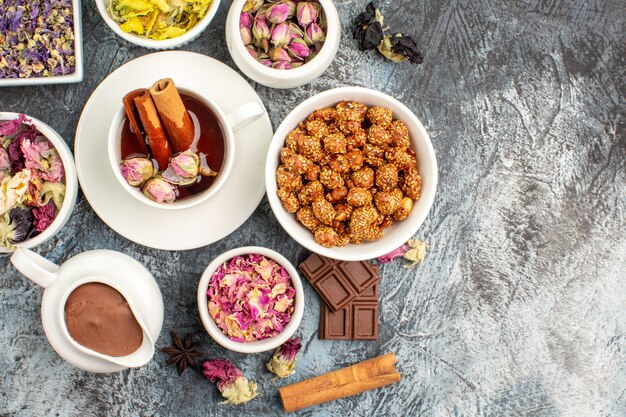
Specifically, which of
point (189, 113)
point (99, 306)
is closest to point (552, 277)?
point (189, 113)

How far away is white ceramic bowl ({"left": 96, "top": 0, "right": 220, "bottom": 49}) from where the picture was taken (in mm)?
1337

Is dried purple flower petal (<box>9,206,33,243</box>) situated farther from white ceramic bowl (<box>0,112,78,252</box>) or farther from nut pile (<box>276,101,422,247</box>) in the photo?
nut pile (<box>276,101,422,247</box>)

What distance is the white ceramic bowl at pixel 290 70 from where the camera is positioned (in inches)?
52.9

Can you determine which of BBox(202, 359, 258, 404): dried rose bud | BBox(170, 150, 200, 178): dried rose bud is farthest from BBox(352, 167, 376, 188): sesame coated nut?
BBox(202, 359, 258, 404): dried rose bud

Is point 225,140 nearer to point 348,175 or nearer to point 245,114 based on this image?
point 245,114

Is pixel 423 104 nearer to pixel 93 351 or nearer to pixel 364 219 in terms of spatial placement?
pixel 364 219

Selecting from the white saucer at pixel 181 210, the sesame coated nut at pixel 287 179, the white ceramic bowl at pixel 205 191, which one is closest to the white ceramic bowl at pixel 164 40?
the white saucer at pixel 181 210

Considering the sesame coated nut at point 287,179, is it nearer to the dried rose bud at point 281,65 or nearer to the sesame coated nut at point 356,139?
the sesame coated nut at point 356,139

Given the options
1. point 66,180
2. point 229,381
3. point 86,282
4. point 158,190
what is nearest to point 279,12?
point 158,190

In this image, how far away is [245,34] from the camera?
A: 1377mm

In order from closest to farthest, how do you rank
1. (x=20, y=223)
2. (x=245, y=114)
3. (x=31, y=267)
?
(x=31, y=267) < (x=245, y=114) < (x=20, y=223)

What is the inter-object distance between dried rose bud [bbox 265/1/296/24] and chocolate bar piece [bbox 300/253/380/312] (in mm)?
525

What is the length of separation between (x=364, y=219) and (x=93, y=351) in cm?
55

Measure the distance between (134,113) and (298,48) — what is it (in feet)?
1.24
